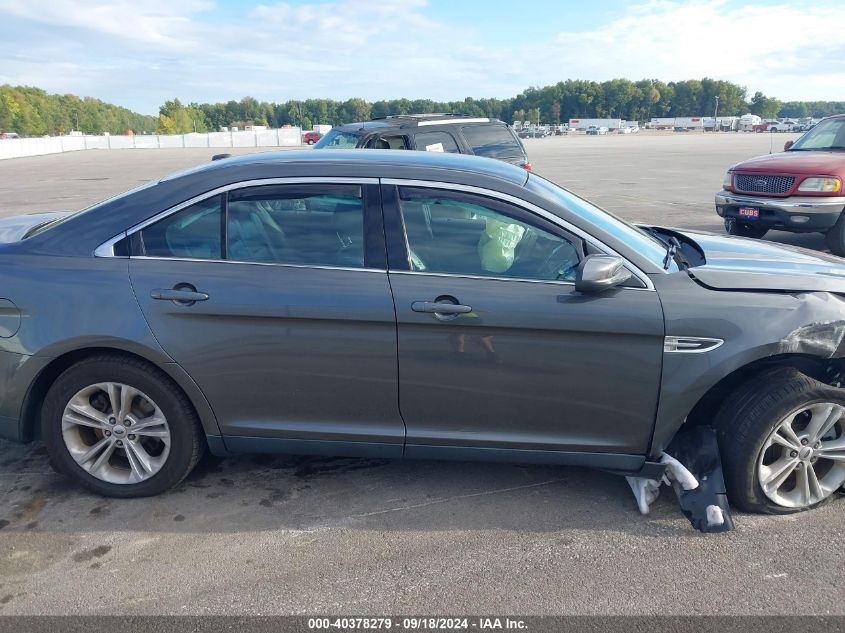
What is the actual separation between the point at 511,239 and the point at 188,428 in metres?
1.84

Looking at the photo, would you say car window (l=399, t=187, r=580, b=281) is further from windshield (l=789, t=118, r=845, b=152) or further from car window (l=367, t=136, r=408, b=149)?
windshield (l=789, t=118, r=845, b=152)

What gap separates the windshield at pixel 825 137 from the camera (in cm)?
993

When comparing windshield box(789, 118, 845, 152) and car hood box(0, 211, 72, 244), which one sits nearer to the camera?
car hood box(0, 211, 72, 244)

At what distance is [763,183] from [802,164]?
50 cm

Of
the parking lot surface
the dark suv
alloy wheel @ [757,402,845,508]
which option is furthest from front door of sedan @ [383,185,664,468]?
the dark suv

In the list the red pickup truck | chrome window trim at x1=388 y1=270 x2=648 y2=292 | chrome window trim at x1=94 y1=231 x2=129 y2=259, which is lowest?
the red pickup truck

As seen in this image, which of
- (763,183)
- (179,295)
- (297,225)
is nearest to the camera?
(179,295)

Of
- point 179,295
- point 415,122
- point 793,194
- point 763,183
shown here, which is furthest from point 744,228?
point 179,295

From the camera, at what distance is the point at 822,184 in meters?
8.74

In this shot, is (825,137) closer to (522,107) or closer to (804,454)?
(804,454)

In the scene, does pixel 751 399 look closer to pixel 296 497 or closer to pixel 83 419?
pixel 296 497

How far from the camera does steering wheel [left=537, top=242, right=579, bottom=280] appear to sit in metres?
3.20

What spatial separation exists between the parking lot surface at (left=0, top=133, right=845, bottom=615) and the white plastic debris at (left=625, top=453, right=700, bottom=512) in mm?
71

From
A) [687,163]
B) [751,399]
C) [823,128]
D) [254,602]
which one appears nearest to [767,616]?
[751,399]
